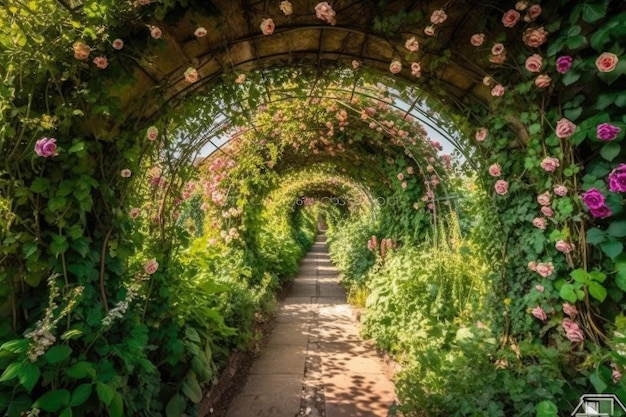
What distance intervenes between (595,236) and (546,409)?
31.8 inches

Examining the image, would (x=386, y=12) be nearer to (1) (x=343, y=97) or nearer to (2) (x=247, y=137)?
(1) (x=343, y=97)

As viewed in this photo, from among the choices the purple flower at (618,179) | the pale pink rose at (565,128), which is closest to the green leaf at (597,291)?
the purple flower at (618,179)

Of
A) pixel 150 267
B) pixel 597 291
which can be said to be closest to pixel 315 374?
pixel 150 267

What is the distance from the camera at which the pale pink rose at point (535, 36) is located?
1.80m

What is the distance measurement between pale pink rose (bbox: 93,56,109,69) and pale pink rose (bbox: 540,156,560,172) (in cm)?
218

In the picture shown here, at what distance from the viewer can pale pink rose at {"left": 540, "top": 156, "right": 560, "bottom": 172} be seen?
1.86 m

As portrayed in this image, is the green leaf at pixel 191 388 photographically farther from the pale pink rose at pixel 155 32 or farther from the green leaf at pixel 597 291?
the green leaf at pixel 597 291

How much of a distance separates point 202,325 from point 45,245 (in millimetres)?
1423

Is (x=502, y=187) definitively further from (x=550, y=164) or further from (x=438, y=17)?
(x=438, y=17)

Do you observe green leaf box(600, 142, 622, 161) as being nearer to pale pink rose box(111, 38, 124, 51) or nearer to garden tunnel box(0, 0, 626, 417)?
garden tunnel box(0, 0, 626, 417)

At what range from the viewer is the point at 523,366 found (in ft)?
7.04

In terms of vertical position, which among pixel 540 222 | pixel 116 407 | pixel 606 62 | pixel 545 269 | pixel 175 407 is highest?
pixel 606 62

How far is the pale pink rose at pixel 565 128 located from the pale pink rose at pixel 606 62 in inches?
10.5

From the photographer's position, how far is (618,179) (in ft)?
5.04
